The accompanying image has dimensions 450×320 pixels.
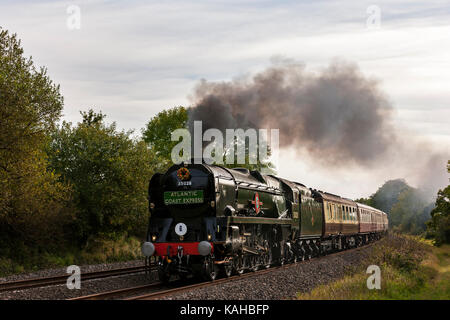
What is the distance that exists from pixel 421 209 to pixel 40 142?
74.1 metres

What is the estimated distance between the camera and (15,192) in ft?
72.7

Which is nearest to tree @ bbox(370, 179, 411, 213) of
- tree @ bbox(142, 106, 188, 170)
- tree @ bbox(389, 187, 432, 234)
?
tree @ bbox(389, 187, 432, 234)

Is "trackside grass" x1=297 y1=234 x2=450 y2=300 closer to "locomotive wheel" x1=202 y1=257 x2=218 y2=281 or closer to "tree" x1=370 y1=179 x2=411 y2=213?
"locomotive wheel" x1=202 y1=257 x2=218 y2=281

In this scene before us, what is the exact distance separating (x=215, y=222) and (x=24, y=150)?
1087cm

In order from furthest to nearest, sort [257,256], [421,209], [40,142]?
[421,209]
[40,142]
[257,256]

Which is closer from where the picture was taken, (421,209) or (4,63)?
(4,63)

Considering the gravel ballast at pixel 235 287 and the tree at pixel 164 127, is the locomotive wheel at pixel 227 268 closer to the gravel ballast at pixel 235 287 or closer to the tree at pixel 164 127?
the gravel ballast at pixel 235 287

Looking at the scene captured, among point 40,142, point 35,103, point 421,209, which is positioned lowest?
point 421,209

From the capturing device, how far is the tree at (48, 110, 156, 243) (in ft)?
94.1

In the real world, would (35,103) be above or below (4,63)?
below

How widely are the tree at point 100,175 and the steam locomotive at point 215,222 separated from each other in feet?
31.0
